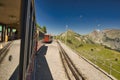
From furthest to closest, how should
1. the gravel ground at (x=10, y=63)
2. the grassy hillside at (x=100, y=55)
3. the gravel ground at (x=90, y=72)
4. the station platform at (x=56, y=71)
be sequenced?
the grassy hillside at (x=100, y=55)
the gravel ground at (x=90, y=72)
the station platform at (x=56, y=71)
the gravel ground at (x=10, y=63)

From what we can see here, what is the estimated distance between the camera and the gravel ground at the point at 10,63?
9.06 ft

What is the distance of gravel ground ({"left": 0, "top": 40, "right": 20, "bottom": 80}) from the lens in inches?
109

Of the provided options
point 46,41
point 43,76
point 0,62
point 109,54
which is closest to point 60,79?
point 43,76

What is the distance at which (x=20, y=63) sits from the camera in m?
3.49

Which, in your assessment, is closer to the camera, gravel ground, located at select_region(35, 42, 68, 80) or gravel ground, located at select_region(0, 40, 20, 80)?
gravel ground, located at select_region(0, 40, 20, 80)

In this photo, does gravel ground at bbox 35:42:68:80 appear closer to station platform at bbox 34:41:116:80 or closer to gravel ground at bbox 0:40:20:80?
station platform at bbox 34:41:116:80

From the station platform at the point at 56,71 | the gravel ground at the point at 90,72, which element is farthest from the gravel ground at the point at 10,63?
the gravel ground at the point at 90,72

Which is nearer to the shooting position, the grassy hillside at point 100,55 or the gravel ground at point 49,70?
the gravel ground at point 49,70

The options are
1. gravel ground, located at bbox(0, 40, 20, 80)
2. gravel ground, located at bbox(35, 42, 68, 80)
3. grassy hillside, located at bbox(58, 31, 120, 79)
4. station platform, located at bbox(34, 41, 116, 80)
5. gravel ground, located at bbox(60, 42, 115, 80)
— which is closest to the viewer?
gravel ground, located at bbox(0, 40, 20, 80)

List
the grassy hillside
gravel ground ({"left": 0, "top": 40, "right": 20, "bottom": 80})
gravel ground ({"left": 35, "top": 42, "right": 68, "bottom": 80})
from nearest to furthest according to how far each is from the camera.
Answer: gravel ground ({"left": 0, "top": 40, "right": 20, "bottom": 80}) < gravel ground ({"left": 35, "top": 42, "right": 68, "bottom": 80}) < the grassy hillside

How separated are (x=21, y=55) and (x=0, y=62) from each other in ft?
3.17

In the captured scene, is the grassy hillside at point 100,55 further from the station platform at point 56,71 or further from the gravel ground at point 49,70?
the gravel ground at point 49,70

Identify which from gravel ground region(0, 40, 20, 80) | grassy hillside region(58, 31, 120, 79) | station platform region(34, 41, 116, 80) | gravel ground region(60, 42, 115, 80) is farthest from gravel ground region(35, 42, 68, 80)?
gravel ground region(0, 40, 20, 80)

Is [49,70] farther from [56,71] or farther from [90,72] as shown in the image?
[90,72]
